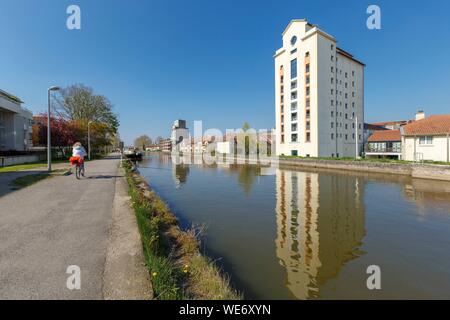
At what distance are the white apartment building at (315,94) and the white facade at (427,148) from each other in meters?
9.03

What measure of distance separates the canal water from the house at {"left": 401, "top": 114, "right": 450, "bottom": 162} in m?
16.7

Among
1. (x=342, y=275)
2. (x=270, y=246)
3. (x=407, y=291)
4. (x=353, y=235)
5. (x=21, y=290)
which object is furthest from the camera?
(x=353, y=235)

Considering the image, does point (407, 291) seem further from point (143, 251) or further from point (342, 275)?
point (143, 251)

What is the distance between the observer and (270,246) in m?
6.47

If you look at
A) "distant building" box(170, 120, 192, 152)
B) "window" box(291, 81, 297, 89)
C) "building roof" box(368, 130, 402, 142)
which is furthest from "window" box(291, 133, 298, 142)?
"distant building" box(170, 120, 192, 152)

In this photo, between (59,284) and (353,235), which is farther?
(353,235)

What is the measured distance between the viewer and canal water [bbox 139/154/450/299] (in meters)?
4.65

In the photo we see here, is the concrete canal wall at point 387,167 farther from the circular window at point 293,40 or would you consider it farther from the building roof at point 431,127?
the circular window at point 293,40

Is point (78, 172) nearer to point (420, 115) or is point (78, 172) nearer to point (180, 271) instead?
point (180, 271)

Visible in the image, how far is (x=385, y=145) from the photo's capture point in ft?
121

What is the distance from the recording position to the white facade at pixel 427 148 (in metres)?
23.9

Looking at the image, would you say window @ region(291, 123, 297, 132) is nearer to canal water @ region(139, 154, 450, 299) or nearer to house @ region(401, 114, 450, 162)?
house @ region(401, 114, 450, 162)

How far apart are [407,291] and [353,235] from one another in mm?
2956
